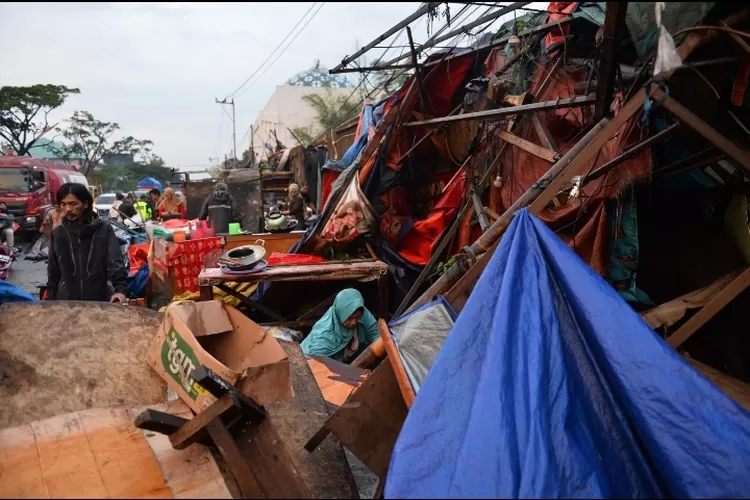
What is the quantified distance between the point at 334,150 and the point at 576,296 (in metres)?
10.7

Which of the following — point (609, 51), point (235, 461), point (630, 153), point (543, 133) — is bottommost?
point (235, 461)

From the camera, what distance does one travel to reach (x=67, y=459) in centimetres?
159

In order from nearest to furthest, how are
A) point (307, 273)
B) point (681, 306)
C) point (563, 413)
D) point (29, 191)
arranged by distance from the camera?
point (563, 413), point (681, 306), point (307, 273), point (29, 191)

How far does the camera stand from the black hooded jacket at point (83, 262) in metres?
3.53

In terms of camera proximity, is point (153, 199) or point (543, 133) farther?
point (153, 199)

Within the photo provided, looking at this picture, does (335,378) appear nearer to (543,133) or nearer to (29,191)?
(543,133)

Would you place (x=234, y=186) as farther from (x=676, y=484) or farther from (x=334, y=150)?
(x=676, y=484)

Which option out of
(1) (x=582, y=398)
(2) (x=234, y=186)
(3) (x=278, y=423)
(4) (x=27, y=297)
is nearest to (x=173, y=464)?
(3) (x=278, y=423)

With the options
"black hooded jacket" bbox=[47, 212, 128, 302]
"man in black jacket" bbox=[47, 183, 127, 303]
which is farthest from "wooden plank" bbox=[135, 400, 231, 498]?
"black hooded jacket" bbox=[47, 212, 128, 302]

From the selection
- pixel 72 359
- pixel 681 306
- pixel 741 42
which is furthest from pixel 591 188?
pixel 72 359

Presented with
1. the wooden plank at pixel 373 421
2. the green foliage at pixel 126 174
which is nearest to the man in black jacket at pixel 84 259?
the wooden plank at pixel 373 421

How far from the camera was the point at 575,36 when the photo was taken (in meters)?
3.96

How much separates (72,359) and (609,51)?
2997 mm

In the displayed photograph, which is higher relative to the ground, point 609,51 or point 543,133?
point 609,51
